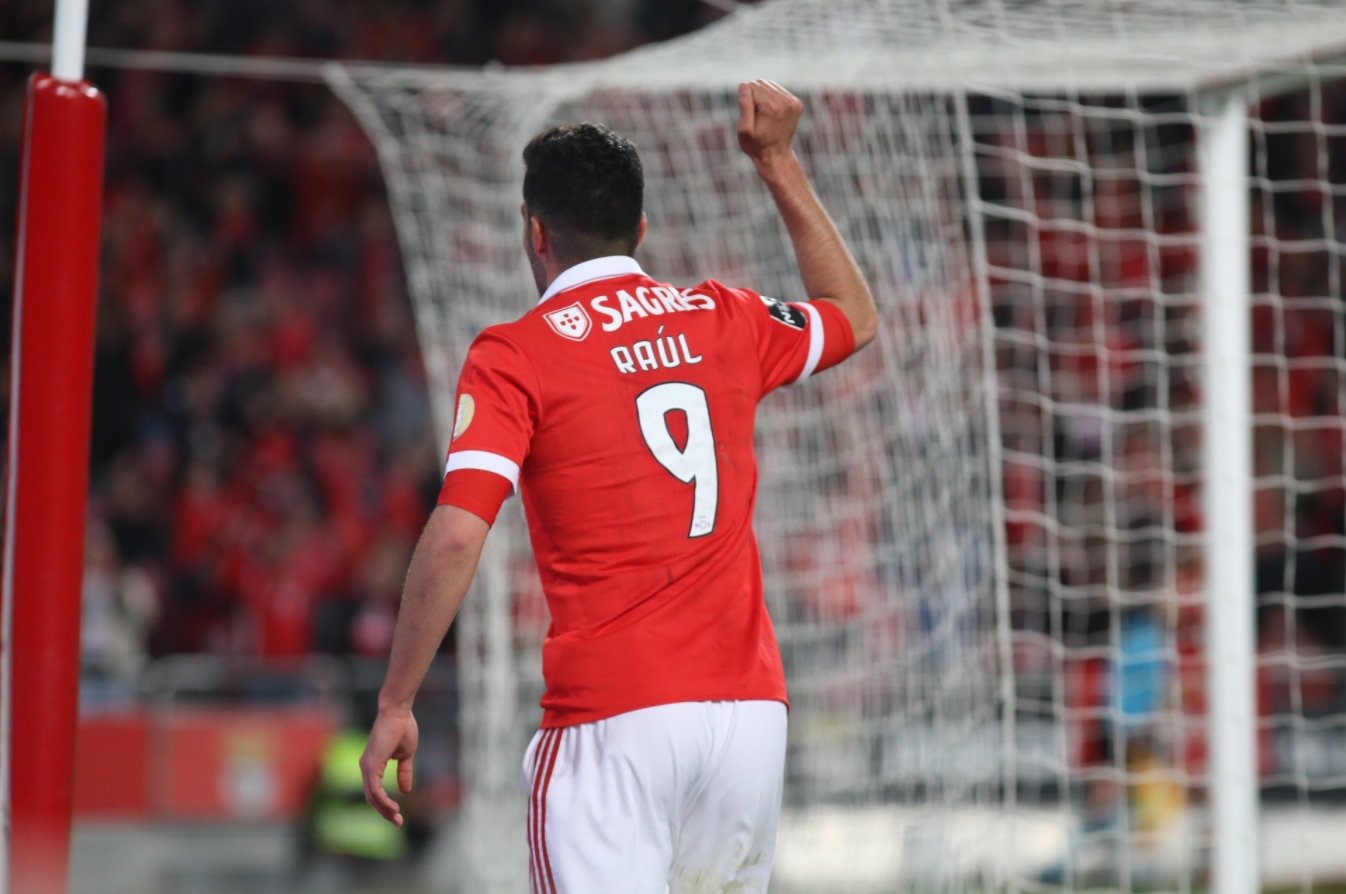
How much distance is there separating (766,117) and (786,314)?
362 millimetres

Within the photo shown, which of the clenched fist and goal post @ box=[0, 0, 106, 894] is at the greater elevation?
the clenched fist

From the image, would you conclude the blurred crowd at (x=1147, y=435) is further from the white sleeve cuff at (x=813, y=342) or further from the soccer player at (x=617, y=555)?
the soccer player at (x=617, y=555)

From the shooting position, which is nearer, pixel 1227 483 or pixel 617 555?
pixel 617 555

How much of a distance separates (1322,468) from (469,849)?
6.82 meters

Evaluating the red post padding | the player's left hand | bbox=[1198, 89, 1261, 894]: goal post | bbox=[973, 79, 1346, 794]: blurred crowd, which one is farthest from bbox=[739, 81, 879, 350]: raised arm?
bbox=[973, 79, 1346, 794]: blurred crowd

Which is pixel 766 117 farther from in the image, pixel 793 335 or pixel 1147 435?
pixel 1147 435

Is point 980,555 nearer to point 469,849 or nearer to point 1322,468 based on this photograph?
point 469,849

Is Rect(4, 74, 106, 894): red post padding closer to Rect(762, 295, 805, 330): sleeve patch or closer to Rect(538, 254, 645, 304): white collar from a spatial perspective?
Rect(538, 254, 645, 304): white collar

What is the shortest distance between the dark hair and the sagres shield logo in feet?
0.39

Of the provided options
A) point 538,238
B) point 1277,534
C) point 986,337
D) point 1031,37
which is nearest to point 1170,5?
point 1031,37

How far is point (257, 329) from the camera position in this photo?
11.1 m

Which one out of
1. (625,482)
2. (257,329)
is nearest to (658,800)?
(625,482)

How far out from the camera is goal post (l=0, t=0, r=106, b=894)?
2.83 m

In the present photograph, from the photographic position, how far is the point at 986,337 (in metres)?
4.15
